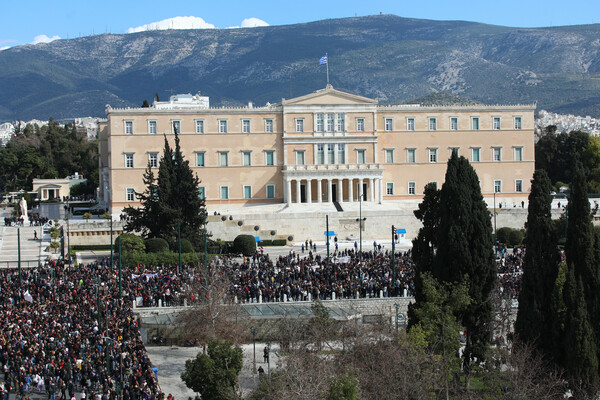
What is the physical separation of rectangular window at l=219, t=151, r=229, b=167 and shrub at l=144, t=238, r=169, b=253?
19100mm

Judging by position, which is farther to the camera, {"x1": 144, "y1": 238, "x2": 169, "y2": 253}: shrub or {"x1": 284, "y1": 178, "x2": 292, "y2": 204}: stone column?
{"x1": 284, "y1": 178, "x2": 292, "y2": 204}: stone column

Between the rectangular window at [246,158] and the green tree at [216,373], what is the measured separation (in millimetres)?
43930

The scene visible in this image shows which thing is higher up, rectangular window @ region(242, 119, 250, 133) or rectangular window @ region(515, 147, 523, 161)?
rectangular window @ region(242, 119, 250, 133)

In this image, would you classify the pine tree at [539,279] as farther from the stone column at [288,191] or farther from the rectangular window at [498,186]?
the rectangular window at [498,186]

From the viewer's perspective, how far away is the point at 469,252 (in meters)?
26.6

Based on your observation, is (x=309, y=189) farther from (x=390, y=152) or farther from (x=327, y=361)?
(x=327, y=361)

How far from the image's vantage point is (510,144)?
70.7 m

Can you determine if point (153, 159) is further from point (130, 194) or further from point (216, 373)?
point (216, 373)

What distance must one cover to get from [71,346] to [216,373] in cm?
640

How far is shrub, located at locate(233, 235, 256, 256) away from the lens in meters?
52.5

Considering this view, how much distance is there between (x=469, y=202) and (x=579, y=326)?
5197 mm

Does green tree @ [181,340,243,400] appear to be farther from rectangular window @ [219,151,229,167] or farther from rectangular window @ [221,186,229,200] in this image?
rectangular window @ [219,151,229,167]

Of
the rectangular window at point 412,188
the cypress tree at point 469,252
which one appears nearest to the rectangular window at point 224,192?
the rectangular window at point 412,188

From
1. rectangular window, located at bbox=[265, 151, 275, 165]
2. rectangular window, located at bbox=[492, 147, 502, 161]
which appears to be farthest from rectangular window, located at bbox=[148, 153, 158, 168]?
rectangular window, located at bbox=[492, 147, 502, 161]
